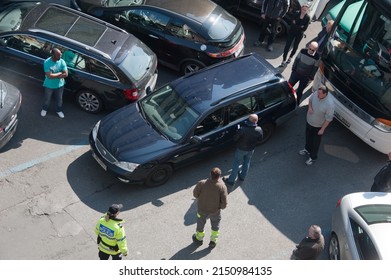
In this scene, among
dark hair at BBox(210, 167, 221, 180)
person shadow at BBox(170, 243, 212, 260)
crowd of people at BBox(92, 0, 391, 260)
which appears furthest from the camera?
person shadow at BBox(170, 243, 212, 260)

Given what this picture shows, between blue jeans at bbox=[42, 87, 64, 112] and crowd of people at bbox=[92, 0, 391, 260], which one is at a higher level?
crowd of people at bbox=[92, 0, 391, 260]

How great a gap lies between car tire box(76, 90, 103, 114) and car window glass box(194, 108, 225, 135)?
8.26ft

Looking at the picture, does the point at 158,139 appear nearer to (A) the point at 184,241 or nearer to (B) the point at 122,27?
(A) the point at 184,241

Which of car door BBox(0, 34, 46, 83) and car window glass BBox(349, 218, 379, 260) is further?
car door BBox(0, 34, 46, 83)

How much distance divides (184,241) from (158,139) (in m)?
1.91

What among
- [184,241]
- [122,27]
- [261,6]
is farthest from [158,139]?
[261,6]

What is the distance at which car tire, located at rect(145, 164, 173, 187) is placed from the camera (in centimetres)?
961

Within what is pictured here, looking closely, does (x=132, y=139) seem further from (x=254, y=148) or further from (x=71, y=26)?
(x=71, y=26)

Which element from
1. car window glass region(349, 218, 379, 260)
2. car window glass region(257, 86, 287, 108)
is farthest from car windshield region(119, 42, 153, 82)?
car window glass region(349, 218, 379, 260)

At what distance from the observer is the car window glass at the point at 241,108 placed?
10.1 meters

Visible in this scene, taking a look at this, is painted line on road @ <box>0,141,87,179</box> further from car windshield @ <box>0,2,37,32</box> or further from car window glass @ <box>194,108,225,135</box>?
car windshield @ <box>0,2,37,32</box>

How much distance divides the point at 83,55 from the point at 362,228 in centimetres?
630

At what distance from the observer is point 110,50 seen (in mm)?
10914

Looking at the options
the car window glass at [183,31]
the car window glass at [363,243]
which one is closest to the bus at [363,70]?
the car window glass at [363,243]
